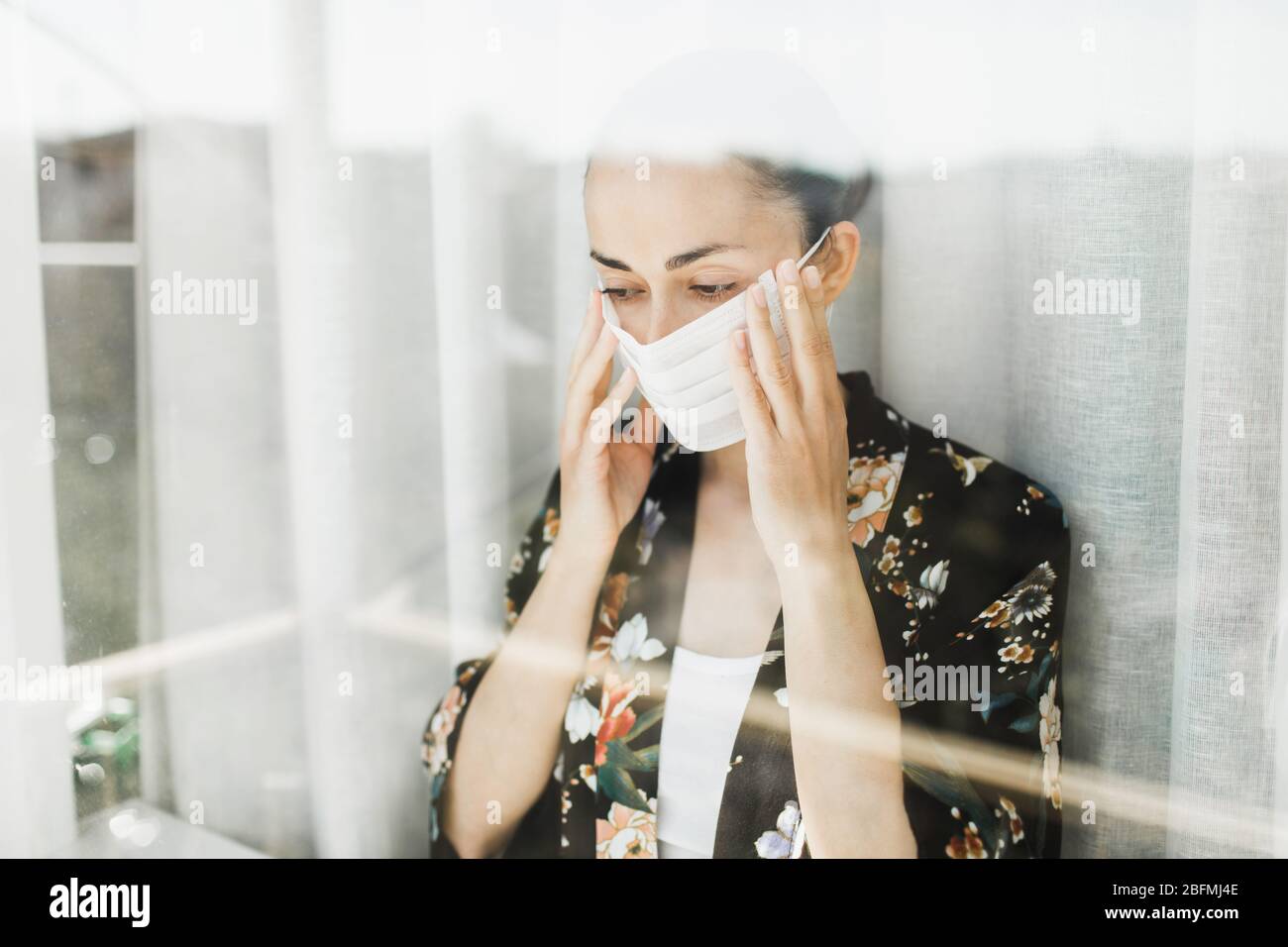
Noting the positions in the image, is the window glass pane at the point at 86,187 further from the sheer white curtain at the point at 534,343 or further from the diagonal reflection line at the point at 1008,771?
the diagonal reflection line at the point at 1008,771

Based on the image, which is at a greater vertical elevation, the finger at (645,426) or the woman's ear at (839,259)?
the woman's ear at (839,259)

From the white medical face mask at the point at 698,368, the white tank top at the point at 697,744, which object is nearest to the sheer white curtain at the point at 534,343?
the white medical face mask at the point at 698,368

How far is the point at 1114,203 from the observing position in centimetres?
85

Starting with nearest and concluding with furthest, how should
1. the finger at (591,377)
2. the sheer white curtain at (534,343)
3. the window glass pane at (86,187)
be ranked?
the sheer white curtain at (534,343) → the finger at (591,377) → the window glass pane at (86,187)

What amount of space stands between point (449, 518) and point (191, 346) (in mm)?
379

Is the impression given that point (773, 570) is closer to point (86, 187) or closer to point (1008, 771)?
point (1008, 771)

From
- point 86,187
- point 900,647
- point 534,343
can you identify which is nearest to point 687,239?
point 534,343

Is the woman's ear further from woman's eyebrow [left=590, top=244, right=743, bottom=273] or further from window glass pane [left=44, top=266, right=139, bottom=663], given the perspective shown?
window glass pane [left=44, top=266, right=139, bottom=663]

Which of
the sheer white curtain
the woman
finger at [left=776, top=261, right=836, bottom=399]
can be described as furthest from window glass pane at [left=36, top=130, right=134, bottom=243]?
finger at [left=776, top=261, right=836, bottom=399]

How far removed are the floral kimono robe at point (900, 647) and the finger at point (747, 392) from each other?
97mm

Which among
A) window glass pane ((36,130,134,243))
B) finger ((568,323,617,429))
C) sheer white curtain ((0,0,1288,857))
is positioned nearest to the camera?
sheer white curtain ((0,0,1288,857))

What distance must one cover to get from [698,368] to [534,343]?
237mm

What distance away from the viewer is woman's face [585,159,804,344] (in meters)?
0.86

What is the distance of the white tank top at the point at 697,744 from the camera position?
3.05 ft
